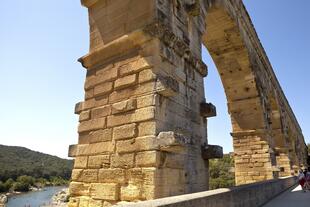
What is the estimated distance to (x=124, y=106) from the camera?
149 inches

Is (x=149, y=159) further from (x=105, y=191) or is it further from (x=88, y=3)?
(x=88, y=3)

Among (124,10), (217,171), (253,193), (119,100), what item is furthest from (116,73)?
(217,171)

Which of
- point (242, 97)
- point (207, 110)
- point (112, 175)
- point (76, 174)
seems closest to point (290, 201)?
point (207, 110)

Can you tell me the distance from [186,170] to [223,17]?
18.9 ft

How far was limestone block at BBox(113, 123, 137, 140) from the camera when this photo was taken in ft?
11.7

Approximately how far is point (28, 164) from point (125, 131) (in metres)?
78.9

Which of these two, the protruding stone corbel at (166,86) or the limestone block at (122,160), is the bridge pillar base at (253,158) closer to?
the protruding stone corbel at (166,86)

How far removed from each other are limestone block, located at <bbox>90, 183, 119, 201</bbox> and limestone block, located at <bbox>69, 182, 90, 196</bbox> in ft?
0.43

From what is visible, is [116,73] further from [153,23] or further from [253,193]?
[253,193]

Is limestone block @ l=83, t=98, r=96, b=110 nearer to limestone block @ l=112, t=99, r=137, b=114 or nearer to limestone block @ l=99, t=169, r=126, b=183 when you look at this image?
limestone block @ l=112, t=99, r=137, b=114

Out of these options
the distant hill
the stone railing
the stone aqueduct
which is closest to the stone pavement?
→ the stone railing

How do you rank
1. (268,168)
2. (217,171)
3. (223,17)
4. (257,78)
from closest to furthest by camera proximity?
(223,17)
(268,168)
(257,78)
(217,171)

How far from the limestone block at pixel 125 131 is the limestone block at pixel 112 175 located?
0.46 metres

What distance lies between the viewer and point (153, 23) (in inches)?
148
